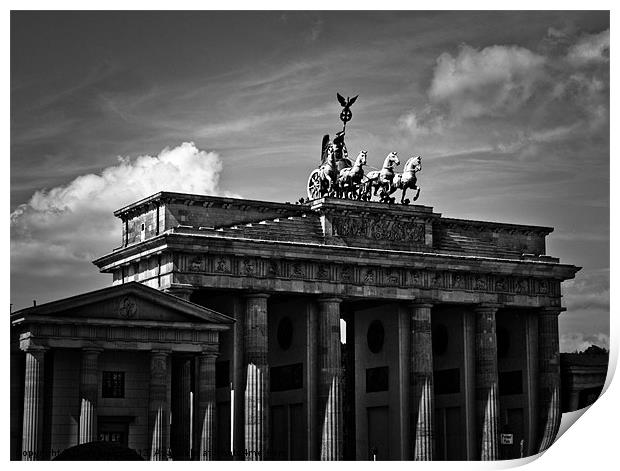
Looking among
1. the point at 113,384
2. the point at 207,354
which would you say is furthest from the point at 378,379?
the point at 113,384

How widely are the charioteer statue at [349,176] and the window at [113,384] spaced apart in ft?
64.2

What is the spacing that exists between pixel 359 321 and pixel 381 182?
929 centimetres

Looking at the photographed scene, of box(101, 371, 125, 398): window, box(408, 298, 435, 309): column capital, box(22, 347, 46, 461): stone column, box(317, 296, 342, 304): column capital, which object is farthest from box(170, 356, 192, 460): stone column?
box(408, 298, 435, 309): column capital

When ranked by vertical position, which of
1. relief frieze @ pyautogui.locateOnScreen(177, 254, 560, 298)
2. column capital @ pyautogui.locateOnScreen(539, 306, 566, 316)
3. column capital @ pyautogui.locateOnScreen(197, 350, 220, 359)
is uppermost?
relief frieze @ pyautogui.locateOnScreen(177, 254, 560, 298)

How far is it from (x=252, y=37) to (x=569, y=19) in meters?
14.1

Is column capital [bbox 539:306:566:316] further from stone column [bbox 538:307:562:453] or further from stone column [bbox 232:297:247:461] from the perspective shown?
stone column [bbox 232:297:247:461]

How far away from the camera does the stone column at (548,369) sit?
83.2 meters

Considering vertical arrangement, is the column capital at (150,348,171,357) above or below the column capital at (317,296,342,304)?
below

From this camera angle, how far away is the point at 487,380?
270 feet

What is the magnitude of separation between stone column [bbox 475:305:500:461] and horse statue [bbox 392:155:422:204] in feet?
27.9

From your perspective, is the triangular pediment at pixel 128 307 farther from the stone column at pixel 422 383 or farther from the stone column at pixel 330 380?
the stone column at pixel 422 383

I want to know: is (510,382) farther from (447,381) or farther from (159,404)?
(159,404)

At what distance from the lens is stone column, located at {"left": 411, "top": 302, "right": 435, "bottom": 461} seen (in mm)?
79562

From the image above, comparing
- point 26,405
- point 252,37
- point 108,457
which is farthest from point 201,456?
point 252,37
